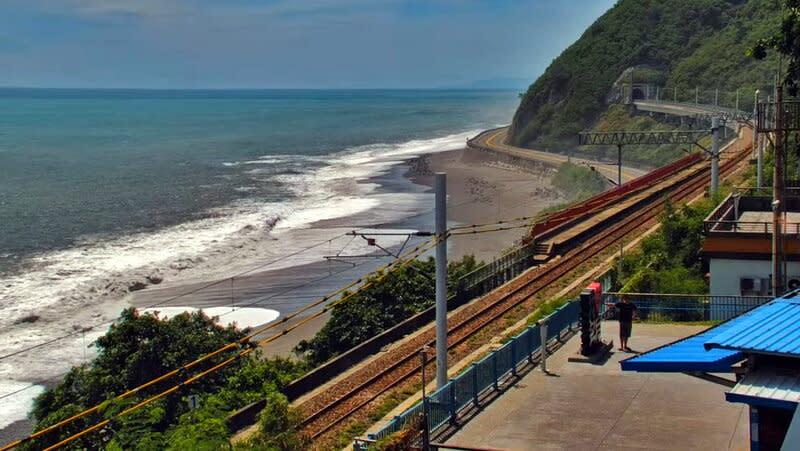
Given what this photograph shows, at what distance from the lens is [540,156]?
104 m

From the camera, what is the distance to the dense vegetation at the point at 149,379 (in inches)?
883

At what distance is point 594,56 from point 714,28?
640 inches

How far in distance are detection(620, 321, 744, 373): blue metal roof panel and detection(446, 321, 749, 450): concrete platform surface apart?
182 centimetres

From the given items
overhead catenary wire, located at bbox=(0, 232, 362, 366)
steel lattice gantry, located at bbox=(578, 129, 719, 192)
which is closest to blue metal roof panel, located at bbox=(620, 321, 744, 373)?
overhead catenary wire, located at bbox=(0, 232, 362, 366)

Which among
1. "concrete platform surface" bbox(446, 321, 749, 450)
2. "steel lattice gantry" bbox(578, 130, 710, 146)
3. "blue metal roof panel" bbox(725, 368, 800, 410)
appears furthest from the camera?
"steel lattice gantry" bbox(578, 130, 710, 146)

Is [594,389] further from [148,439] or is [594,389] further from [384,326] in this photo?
[384,326]

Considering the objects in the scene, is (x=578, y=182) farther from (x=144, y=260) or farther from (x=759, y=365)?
(x=759, y=365)

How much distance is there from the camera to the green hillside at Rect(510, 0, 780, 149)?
11275 centimetres

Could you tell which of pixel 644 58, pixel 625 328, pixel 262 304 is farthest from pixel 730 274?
pixel 644 58

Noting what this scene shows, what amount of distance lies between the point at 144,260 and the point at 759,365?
47.1m

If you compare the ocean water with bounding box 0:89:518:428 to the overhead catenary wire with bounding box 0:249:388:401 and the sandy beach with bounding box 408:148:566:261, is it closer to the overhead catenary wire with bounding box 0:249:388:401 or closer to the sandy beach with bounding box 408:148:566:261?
the overhead catenary wire with bounding box 0:249:388:401

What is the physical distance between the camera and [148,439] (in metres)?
19.9

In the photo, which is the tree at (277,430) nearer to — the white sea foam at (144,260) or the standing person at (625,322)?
the standing person at (625,322)

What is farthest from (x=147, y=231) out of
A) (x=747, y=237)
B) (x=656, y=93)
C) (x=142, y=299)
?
(x=656, y=93)
